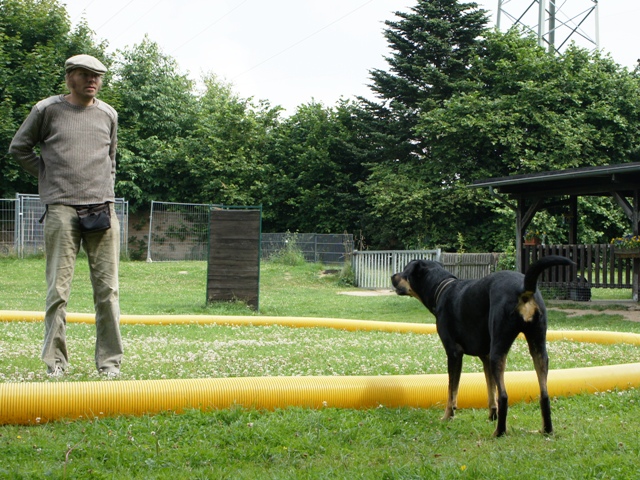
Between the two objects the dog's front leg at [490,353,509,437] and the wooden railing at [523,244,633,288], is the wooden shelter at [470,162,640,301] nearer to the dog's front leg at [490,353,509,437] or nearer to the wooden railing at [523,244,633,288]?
the wooden railing at [523,244,633,288]

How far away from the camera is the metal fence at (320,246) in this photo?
3103 centimetres

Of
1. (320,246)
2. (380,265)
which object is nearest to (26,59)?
(320,246)

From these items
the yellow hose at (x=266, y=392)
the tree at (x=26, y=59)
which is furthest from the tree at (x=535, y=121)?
the yellow hose at (x=266, y=392)

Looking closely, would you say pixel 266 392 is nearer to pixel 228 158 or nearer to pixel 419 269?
pixel 419 269

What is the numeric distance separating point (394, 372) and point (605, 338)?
457 centimetres

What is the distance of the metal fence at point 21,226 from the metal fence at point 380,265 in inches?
380

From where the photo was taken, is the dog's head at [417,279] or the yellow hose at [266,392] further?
the dog's head at [417,279]

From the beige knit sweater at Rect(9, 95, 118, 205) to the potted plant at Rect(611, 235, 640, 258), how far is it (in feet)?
45.1

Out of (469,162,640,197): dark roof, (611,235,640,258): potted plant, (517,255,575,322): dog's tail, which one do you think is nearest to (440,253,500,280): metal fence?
(469,162,640,197): dark roof

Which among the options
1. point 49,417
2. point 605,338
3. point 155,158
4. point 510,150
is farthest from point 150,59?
point 49,417

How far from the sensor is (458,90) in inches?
1400

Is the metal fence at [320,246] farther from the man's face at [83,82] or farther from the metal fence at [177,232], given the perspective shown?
the man's face at [83,82]

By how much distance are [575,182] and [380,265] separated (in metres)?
9.18

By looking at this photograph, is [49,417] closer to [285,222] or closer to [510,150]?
[510,150]
